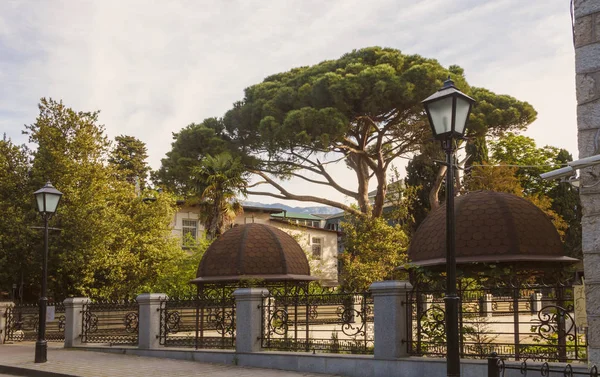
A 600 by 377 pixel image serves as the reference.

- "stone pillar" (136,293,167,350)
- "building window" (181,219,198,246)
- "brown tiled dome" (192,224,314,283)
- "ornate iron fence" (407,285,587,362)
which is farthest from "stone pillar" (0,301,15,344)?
"building window" (181,219,198,246)

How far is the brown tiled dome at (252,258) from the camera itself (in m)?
18.6

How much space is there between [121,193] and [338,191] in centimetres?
1393

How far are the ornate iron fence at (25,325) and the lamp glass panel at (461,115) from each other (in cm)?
1661

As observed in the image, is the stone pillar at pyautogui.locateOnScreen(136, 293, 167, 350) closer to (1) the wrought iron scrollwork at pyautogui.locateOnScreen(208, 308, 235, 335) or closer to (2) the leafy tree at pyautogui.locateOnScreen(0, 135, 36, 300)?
(1) the wrought iron scrollwork at pyautogui.locateOnScreen(208, 308, 235, 335)

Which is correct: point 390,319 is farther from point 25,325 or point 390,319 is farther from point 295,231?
point 295,231

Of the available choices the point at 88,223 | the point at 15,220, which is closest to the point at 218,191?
the point at 88,223

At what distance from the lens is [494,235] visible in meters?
12.4

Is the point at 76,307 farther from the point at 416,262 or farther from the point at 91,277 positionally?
the point at 416,262

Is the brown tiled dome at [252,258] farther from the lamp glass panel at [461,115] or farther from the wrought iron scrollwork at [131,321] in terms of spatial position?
the lamp glass panel at [461,115]

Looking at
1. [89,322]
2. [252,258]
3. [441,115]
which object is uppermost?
[441,115]

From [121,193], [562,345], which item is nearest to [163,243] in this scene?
[121,193]

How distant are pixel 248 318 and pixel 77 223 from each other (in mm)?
14051

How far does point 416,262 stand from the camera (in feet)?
43.2

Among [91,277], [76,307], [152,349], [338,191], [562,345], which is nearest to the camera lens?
[562,345]
